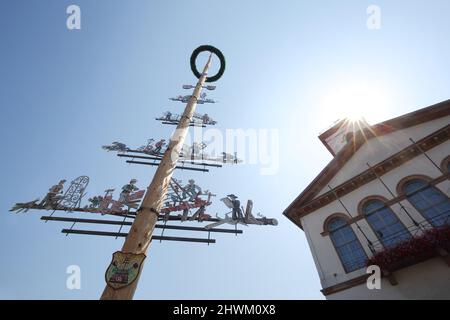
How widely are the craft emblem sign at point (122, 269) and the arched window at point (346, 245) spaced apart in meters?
10.6

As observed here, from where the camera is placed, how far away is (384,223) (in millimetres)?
10531

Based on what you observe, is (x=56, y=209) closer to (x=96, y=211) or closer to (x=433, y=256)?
(x=96, y=211)

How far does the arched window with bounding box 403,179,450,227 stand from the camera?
9.13 metres

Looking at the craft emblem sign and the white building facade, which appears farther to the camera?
the white building facade

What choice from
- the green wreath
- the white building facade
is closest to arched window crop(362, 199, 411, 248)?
the white building facade

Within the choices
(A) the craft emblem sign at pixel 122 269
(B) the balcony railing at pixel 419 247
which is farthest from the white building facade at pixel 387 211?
(A) the craft emblem sign at pixel 122 269

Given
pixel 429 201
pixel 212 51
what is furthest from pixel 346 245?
pixel 212 51

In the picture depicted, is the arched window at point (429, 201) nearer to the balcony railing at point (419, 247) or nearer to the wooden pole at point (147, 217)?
the balcony railing at point (419, 247)

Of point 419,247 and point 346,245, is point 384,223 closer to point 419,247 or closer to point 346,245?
point 346,245

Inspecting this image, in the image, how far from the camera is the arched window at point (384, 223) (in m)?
9.77

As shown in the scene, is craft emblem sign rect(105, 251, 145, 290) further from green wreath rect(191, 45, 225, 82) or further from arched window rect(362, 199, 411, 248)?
→ arched window rect(362, 199, 411, 248)

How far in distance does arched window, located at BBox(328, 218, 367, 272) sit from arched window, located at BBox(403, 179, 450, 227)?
10.1 ft

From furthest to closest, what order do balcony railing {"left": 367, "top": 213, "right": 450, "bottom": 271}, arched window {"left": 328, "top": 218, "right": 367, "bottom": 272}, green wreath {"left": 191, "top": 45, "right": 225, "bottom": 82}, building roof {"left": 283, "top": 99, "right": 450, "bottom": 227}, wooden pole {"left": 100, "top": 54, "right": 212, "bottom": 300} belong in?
building roof {"left": 283, "top": 99, "right": 450, "bottom": 227}
arched window {"left": 328, "top": 218, "right": 367, "bottom": 272}
balcony railing {"left": 367, "top": 213, "right": 450, "bottom": 271}
green wreath {"left": 191, "top": 45, "right": 225, "bottom": 82}
wooden pole {"left": 100, "top": 54, "right": 212, "bottom": 300}
